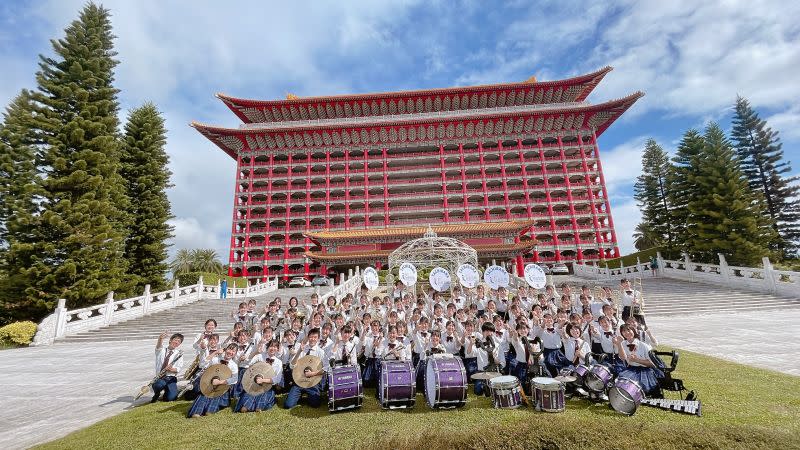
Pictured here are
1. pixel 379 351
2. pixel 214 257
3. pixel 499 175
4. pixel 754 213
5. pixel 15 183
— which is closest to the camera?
pixel 379 351

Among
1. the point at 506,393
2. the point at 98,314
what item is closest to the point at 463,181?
the point at 98,314

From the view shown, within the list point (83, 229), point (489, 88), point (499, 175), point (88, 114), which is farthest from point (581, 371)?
point (489, 88)

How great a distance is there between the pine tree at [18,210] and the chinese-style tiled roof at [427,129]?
2755 centimetres

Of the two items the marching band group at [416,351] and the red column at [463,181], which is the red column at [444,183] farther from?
the marching band group at [416,351]

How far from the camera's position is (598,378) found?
555 centimetres

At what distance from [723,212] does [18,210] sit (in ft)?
137

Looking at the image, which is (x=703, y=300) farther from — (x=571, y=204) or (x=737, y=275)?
(x=571, y=204)

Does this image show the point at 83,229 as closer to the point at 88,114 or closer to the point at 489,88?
the point at 88,114

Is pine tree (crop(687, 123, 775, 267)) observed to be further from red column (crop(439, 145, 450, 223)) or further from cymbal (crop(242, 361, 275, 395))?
cymbal (crop(242, 361, 275, 395))

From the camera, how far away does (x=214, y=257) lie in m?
52.7

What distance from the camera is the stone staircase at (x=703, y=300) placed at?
52.7 feet

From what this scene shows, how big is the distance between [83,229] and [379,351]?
20600 millimetres

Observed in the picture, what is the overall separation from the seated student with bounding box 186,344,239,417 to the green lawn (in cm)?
20

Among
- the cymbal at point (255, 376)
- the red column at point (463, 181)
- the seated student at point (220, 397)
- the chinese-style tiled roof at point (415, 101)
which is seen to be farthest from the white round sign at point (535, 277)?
the chinese-style tiled roof at point (415, 101)
